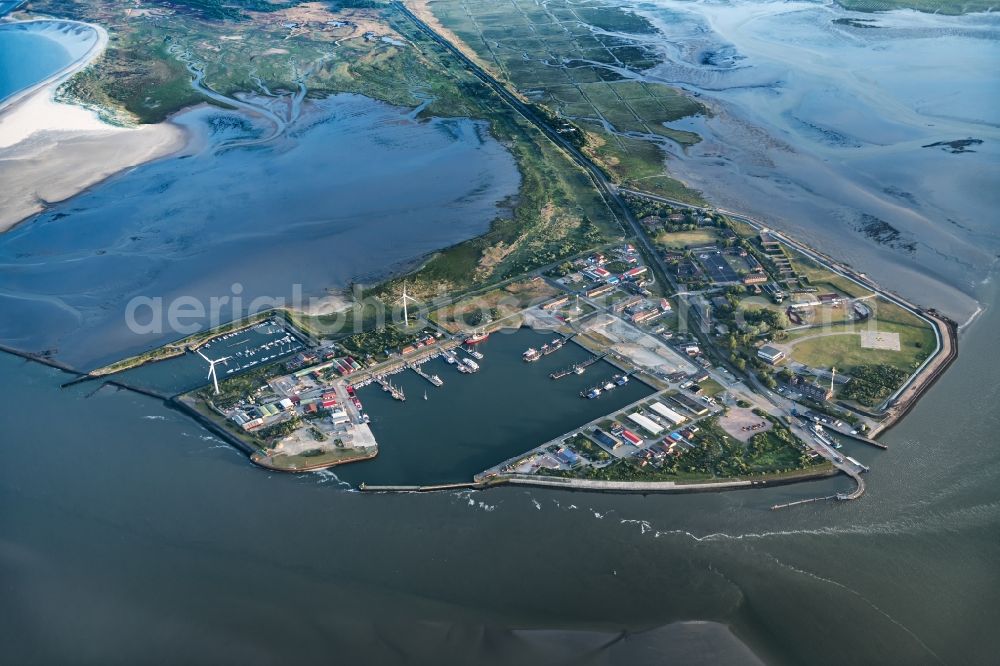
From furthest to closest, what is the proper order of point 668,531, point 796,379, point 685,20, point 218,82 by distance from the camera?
point 685,20 → point 218,82 → point 796,379 → point 668,531

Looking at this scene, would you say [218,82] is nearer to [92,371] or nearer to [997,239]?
[92,371]

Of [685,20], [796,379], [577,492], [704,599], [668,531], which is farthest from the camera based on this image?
[685,20]

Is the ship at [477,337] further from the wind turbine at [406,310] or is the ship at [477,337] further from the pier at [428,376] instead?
the wind turbine at [406,310]

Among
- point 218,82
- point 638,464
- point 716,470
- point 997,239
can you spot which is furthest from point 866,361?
point 218,82

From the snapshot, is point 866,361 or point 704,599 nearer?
point 704,599

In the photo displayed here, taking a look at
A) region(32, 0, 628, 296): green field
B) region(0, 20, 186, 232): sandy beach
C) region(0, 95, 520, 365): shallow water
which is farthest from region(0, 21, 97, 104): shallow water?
region(0, 95, 520, 365): shallow water

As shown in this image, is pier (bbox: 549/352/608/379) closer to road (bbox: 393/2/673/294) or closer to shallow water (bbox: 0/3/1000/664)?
shallow water (bbox: 0/3/1000/664)
